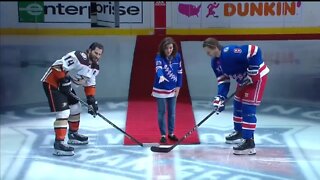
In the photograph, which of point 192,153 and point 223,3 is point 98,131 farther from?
point 223,3

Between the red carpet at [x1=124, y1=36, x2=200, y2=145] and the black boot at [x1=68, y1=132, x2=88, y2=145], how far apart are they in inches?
11.8

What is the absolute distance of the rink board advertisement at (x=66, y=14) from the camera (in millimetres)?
8680

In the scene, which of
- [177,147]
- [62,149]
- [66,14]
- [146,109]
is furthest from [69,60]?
[66,14]

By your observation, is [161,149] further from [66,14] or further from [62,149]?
[66,14]

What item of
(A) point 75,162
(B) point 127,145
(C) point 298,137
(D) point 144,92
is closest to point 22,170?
(A) point 75,162

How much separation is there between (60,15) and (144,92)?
3.51 metres

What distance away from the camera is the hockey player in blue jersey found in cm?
359

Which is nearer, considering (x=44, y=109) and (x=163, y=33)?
(x=44, y=109)

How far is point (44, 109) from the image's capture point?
5.13 m

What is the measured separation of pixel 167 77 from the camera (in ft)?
12.6

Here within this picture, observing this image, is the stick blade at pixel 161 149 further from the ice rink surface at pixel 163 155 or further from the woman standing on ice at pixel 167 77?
the woman standing on ice at pixel 167 77

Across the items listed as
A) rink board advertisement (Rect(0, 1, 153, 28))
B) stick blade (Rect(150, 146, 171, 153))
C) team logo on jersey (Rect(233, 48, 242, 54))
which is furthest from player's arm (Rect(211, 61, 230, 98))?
rink board advertisement (Rect(0, 1, 153, 28))

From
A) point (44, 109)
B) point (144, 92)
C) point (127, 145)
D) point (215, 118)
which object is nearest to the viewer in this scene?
point (127, 145)

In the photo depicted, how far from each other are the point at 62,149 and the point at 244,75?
133 cm
